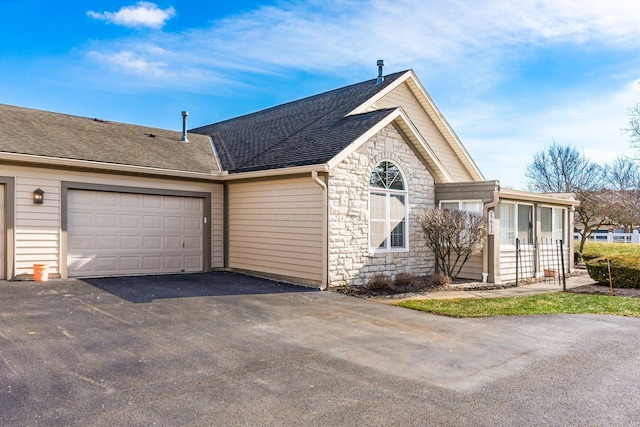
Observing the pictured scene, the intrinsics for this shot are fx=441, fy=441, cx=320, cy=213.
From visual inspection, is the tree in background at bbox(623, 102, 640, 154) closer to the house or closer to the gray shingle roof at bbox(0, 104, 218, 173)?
Answer: the house

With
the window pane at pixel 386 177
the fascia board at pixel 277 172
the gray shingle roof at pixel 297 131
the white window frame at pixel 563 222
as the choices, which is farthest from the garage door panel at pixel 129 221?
the white window frame at pixel 563 222

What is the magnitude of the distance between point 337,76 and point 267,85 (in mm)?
3362

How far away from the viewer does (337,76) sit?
20266mm

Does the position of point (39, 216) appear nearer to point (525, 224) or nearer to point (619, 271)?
point (525, 224)

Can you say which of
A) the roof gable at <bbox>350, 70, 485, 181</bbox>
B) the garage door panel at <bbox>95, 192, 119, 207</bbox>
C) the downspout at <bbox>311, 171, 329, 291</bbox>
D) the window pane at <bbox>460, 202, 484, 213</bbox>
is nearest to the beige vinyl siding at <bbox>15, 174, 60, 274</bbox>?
the garage door panel at <bbox>95, 192, 119, 207</bbox>

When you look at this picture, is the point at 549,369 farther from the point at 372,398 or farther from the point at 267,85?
the point at 267,85

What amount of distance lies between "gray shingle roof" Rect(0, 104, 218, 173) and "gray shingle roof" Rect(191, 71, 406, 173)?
125cm

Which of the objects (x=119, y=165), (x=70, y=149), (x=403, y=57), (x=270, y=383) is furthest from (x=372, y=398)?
(x=403, y=57)

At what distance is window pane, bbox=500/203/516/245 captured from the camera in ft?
42.3

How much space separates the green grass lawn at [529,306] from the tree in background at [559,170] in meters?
28.4

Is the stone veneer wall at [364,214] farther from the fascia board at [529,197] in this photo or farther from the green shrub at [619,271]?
the green shrub at [619,271]

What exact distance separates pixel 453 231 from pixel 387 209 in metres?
1.82

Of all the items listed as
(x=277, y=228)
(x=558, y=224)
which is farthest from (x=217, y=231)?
(x=558, y=224)

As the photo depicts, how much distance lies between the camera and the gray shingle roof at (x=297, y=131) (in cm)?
1136
